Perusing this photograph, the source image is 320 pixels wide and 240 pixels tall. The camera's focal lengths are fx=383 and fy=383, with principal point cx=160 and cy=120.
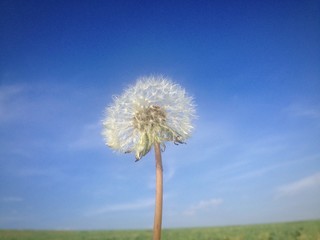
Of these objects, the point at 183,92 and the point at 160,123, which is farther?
the point at 183,92

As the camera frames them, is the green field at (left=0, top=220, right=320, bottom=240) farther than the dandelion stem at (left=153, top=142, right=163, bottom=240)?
Yes

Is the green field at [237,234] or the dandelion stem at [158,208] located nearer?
the dandelion stem at [158,208]

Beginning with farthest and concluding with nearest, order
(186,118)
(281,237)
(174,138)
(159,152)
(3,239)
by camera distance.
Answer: (3,239) → (281,237) → (186,118) → (174,138) → (159,152)

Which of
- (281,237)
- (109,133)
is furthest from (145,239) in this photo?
(109,133)

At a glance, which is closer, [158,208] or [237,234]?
[158,208]

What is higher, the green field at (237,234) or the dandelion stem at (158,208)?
the green field at (237,234)

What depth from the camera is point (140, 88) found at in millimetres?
7738

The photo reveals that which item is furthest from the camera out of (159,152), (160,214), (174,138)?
(174,138)

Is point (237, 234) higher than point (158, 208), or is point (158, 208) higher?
point (237, 234)

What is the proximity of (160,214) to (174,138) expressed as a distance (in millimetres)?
1717

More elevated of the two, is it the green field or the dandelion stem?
the green field

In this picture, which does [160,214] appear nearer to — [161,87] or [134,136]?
[134,136]

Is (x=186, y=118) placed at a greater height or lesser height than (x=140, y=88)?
lesser

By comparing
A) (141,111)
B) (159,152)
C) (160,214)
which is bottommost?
(160,214)
